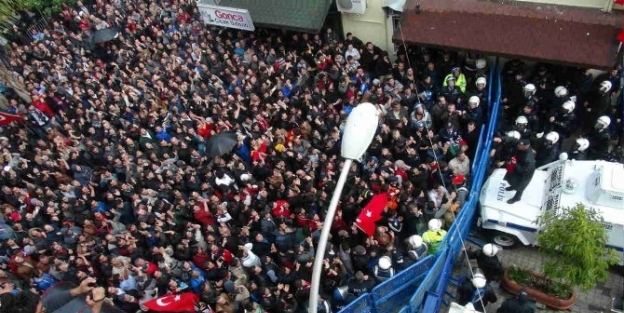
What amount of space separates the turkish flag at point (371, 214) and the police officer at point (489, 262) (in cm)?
200

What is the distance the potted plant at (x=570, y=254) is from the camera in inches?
329

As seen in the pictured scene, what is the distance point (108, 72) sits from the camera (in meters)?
15.0

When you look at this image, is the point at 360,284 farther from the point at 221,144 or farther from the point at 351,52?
the point at 351,52

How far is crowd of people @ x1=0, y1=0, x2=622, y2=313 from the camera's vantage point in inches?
366

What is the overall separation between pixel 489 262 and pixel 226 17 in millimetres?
9540

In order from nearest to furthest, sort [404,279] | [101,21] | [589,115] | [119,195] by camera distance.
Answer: [404,279] < [119,195] < [589,115] < [101,21]

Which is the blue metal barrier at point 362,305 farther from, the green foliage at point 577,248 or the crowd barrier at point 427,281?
the green foliage at point 577,248

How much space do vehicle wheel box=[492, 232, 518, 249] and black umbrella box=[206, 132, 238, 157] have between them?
228 inches

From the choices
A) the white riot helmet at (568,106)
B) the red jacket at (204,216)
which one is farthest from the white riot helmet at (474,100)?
the red jacket at (204,216)

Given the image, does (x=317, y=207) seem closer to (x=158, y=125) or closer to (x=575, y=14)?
(x=158, y=125)

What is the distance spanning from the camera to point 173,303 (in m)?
8.81

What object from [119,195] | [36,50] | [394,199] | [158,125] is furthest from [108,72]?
[394,199]

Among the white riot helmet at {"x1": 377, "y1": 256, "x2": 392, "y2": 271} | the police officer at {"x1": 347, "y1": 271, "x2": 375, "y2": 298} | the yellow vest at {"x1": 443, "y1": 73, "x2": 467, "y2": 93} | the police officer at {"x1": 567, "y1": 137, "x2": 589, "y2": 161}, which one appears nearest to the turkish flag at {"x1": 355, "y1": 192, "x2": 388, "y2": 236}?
the white riot helmet at {"x1": 377, "y1": 256, "x2": 392, "y2": 271}

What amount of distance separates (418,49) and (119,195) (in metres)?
8.08
